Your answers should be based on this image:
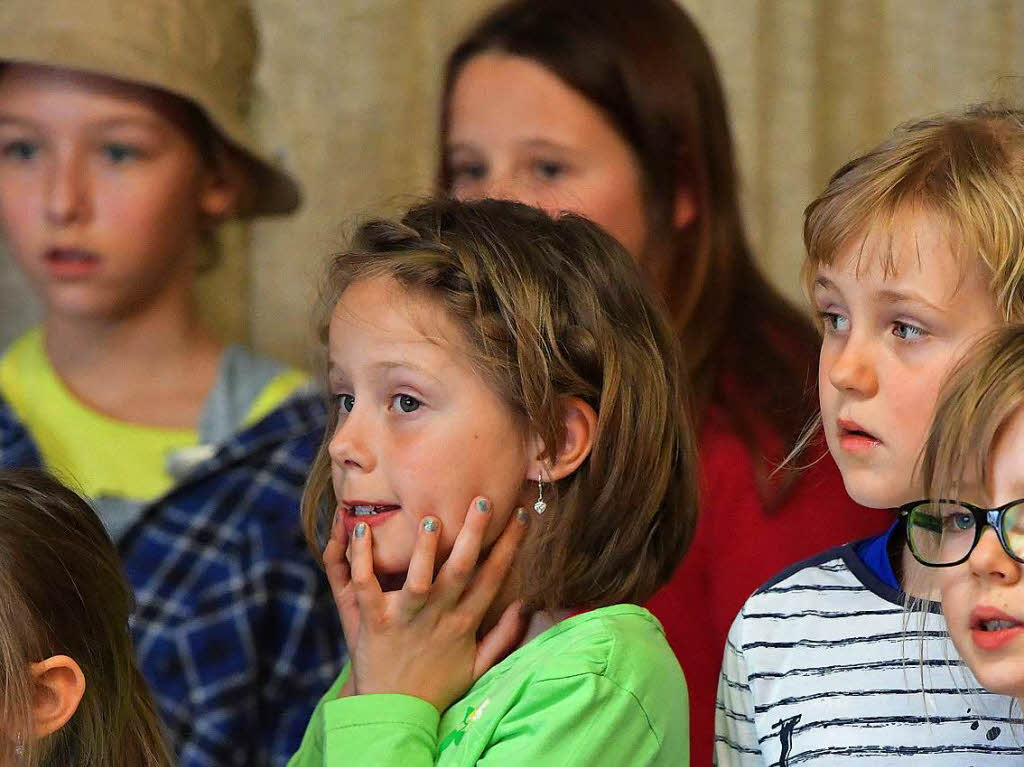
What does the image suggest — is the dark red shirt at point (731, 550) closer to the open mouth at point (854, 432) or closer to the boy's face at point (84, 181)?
the open mouth at point (854, 432)

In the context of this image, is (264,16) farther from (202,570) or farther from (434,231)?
(434,231)

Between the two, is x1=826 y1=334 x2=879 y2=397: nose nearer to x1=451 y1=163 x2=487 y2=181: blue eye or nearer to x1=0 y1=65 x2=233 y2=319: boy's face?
x1=451 y1=163 x2=487 y2=181: blue eye

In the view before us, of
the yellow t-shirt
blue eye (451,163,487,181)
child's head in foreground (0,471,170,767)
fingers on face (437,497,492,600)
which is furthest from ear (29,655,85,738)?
blue eye (451,163,487,181)

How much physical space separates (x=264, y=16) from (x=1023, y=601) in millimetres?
1891

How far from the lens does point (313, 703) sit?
1.87 metres

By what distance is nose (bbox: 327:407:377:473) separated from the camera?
1347 mm

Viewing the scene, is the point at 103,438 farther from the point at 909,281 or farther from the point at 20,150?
the point at 909,281

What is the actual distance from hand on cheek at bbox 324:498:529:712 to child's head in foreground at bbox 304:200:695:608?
18 mm

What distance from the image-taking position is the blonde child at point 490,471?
1.34m

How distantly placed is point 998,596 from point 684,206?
1.03 meters

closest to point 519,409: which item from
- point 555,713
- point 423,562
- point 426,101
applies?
point 423,562

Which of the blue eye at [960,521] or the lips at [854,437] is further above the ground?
the lips at [854,437]

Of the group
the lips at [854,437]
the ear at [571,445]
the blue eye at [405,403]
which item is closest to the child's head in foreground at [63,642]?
the blue eye at [405,403]

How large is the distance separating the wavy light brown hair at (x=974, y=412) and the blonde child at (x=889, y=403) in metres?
0.10
